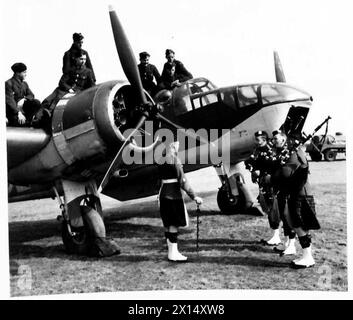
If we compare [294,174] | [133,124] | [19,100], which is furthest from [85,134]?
[294,174]

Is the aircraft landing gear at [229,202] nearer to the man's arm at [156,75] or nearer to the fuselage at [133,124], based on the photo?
the fuselage at [133,124]

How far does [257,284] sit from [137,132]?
336cm

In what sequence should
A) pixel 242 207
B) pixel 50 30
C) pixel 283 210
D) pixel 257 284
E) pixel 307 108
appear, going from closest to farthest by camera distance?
pixel 257 284 < pixel 283 210 < pixel 50 30 < pixel 307 108 < pixel 242 207

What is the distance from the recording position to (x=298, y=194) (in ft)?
22.1

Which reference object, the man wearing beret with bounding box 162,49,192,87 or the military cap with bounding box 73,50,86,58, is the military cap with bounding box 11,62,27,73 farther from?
the man wearing beret with bounding box 162,49,192,87

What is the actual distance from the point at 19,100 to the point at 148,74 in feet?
9.19

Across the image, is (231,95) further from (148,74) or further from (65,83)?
(65,83)

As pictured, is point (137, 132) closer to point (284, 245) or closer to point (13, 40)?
point (13, 40)

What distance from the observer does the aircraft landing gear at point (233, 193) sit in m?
10.2

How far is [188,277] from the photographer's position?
267 inches

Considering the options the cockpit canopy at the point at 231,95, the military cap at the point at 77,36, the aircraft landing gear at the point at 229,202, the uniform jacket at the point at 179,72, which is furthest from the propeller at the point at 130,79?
the aircraft landing gear at the point at 229,202

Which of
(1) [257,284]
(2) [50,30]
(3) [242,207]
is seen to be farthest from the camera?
(3) [242,207]

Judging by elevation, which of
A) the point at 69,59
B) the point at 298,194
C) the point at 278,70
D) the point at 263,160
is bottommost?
the point at 298,194
